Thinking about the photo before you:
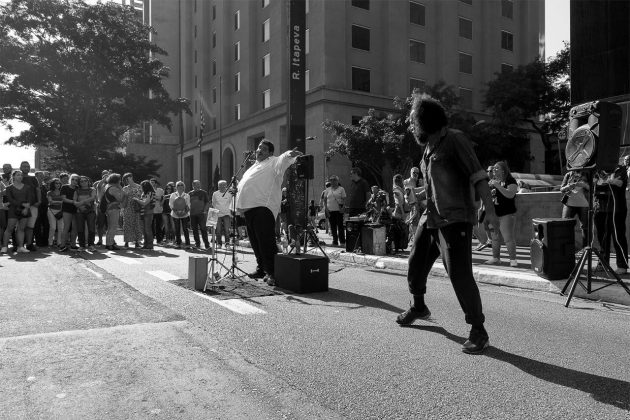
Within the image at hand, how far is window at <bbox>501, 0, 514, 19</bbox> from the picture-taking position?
4541 cm

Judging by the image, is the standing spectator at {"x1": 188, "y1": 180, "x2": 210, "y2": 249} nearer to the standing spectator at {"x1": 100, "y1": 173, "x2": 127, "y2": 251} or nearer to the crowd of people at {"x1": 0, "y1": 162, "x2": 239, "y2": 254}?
the crowd of people at {"x1": 0, "y1": 162, "x2": 239, "y2": 254}

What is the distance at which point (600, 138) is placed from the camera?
20.2 ft

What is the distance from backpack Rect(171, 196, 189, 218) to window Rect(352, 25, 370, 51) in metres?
26.5

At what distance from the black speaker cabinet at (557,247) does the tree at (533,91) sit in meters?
30.0

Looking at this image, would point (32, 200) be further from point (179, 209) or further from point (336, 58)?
point (336, 58)

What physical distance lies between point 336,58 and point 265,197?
30.8 meters

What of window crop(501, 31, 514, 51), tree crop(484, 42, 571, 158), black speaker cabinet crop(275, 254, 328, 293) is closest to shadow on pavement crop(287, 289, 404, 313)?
black speaker cabinet crop(275, 254, 328, 293)

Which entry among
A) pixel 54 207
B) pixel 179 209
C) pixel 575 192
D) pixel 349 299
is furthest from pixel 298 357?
pixel 54 207

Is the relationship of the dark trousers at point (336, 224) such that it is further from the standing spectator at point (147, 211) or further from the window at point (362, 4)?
the window at point (362, 4)

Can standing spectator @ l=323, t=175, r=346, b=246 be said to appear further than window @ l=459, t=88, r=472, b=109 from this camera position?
No

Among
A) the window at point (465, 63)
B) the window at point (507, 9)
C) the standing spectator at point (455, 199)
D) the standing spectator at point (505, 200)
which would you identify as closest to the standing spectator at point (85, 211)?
the standing spectator at point (505, 200)

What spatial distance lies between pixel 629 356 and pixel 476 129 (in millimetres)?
32199

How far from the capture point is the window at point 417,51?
132ft

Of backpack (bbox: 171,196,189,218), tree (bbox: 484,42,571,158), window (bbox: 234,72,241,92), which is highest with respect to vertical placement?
window (bbox: 234,72,241,92)
